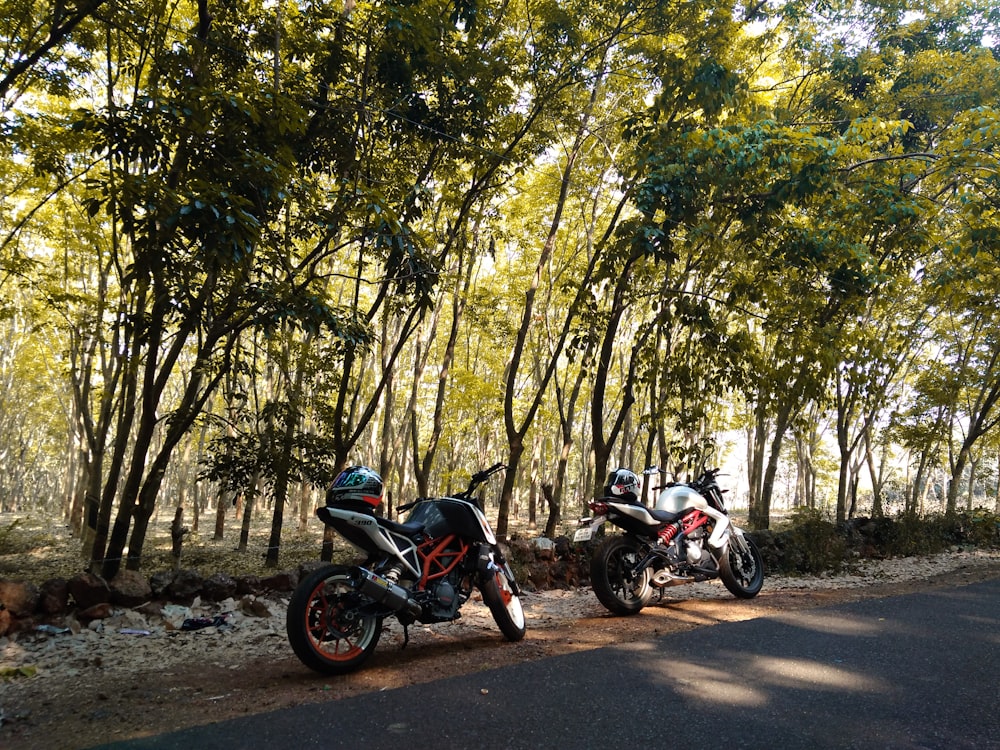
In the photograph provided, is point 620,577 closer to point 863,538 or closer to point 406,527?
point 406,527

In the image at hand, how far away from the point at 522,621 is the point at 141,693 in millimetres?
2375

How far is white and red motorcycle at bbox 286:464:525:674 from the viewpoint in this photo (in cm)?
362

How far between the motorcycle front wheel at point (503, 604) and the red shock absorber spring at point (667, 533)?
1585 millimetres

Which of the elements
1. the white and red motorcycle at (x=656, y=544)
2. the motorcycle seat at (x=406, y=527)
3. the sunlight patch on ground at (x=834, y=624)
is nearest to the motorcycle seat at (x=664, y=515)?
the white and red motorcycle at (x=656, y=544)

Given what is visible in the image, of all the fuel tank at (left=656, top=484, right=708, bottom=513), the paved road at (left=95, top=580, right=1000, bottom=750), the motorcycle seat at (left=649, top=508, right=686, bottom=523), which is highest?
the fuel tank at (left=656, top=484, right=708, bottom=513)

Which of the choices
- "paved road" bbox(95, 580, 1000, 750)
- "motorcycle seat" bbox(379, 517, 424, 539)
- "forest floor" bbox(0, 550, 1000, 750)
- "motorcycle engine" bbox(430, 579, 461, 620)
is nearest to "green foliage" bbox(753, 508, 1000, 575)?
"forest floor" bbox(0, 550, 1000, 750)

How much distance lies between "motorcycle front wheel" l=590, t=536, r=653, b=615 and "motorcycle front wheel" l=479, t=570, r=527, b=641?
2.97 feet

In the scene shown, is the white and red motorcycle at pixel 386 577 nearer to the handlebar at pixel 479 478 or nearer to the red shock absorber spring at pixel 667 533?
the handlebar at pixel 479 478

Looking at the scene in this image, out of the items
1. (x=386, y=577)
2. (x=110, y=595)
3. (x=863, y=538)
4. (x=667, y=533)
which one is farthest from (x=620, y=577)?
(x=863, y=538)

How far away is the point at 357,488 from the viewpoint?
3924 millimetres

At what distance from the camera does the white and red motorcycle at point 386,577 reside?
3.62 m

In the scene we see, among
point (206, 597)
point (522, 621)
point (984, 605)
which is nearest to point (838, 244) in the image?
point (984, 605)

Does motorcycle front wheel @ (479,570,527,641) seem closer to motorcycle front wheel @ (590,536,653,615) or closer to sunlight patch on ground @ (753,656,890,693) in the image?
motorcycle front wheel @ (590,536,653,615)

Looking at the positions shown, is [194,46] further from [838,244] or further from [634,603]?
[838,244]
